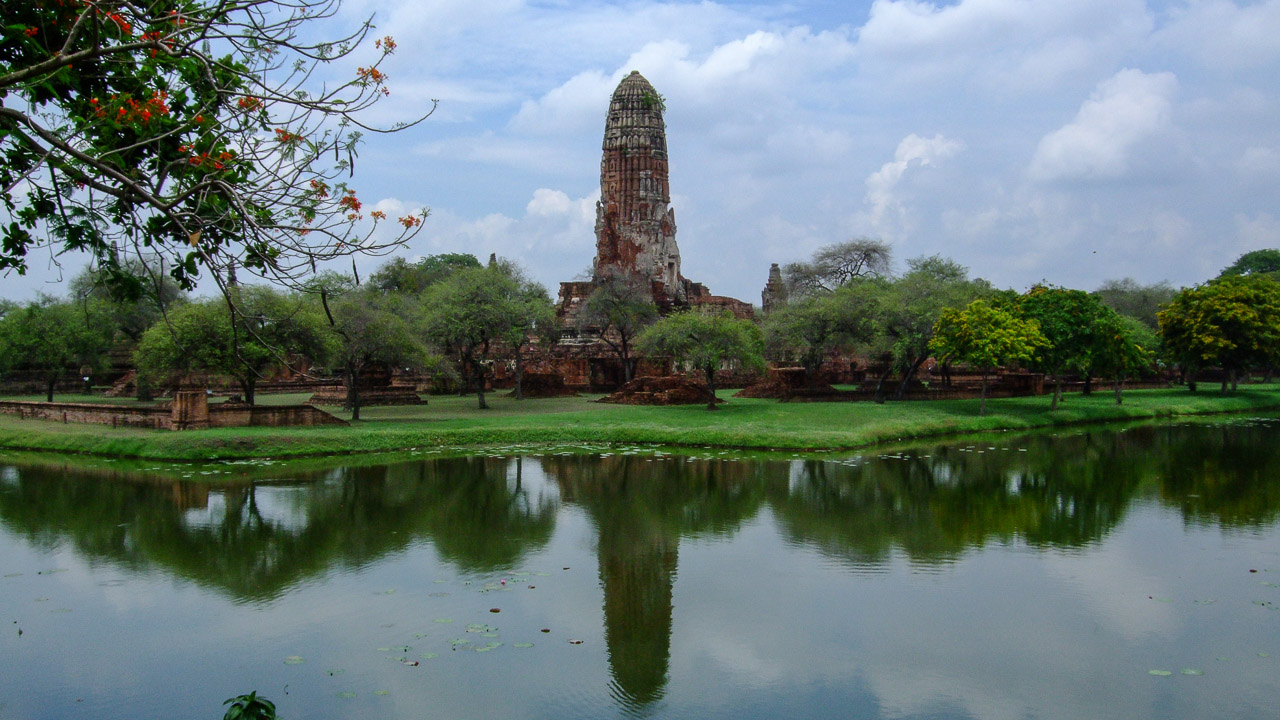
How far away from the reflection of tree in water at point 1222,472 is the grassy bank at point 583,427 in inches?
156

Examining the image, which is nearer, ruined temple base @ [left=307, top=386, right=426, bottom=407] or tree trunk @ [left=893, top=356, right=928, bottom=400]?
ruined temple base @ [left=307, top=386, right=426, bottom=407]

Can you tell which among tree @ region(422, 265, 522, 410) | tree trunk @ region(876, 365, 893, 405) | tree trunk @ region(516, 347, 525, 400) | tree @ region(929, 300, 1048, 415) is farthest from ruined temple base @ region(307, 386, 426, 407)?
tree @ region(929, 300, 1048, 415)

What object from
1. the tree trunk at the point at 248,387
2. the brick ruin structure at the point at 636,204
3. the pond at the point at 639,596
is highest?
the brick ruin structure at the point at 636,204

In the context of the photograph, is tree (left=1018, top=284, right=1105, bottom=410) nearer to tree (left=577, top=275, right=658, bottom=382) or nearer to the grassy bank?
the grassy bank

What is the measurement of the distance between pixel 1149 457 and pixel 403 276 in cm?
4380

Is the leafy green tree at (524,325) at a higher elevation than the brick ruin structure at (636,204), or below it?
below

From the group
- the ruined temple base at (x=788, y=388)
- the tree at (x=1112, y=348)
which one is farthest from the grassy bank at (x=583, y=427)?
the tree at (x=1112, y=348)

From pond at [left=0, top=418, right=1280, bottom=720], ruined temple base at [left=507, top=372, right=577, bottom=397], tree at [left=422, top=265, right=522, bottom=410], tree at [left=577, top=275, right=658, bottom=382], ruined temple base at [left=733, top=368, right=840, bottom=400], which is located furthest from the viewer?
tree at [left=577, top=275, right=658, bottom=382]

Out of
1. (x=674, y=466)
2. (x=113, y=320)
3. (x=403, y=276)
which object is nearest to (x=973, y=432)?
(x=674, y=466)

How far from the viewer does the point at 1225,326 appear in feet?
110

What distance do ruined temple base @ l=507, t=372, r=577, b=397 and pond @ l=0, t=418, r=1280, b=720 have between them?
17885mm

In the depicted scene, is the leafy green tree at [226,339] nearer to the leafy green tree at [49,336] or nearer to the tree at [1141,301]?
the leafy green tree at [49,336]

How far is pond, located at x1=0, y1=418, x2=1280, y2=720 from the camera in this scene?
690 centimetres

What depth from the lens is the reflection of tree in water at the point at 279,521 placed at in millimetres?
10641
